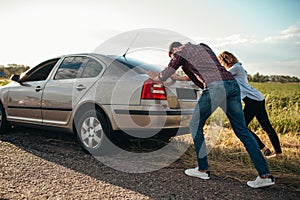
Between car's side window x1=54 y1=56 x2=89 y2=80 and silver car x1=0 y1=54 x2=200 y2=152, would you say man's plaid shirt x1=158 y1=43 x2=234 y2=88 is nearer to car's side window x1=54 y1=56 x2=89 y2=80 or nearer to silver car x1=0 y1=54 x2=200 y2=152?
silver car x1=0 y1=54 x2=200 y2=152

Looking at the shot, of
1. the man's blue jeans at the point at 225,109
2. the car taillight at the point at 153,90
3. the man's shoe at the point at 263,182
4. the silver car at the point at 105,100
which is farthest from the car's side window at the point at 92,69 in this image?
the man's shoe at the point at 263,182

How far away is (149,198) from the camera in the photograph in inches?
109

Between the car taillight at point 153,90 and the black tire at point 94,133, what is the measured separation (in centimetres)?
73

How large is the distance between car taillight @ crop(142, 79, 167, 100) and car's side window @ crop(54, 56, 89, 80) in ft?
4.28

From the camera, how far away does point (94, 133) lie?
4.12 meters

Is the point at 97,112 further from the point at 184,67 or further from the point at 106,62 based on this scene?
the point at 184,67

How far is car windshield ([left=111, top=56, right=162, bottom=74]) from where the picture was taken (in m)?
4.25

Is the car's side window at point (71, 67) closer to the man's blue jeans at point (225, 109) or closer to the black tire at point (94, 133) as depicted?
the black tire at point (94, 133)

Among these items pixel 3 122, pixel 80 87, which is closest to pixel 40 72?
pixel 3 122

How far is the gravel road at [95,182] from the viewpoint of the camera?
9.29 feet

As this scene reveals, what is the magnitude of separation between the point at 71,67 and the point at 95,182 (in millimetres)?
2243

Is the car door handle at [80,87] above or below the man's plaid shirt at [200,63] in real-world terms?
below

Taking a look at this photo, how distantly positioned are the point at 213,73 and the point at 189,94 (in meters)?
1.00

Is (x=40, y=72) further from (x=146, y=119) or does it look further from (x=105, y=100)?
(x=146, y=119)
